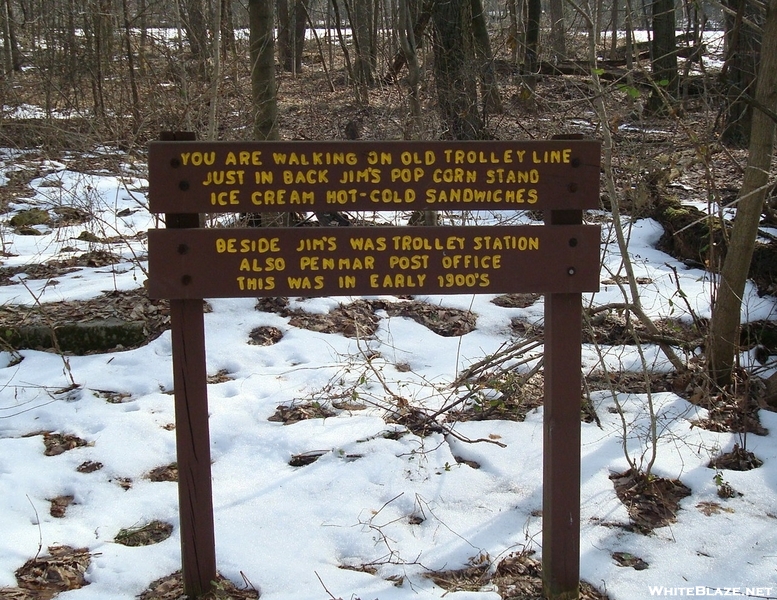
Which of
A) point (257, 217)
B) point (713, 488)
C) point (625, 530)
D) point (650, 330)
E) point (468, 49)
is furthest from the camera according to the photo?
point (468, 49)

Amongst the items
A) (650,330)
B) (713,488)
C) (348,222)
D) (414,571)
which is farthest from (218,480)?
(348,222)

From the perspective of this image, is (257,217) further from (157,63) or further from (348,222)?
(157,63)

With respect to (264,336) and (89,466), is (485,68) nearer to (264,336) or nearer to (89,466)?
(264,336)

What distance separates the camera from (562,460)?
2.89 meters

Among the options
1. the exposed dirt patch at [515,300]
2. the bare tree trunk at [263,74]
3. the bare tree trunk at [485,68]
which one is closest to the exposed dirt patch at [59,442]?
the bare tree trunk at [263,74]

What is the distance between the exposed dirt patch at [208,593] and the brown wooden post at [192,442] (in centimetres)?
4

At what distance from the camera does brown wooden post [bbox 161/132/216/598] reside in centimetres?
277

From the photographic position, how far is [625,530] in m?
3.39

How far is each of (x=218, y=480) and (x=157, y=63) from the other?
21.7ft

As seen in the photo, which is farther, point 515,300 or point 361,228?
Result: point 515,300

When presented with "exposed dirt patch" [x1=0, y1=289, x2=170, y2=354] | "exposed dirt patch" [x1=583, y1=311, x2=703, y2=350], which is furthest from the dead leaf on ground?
"exposed dirt patch" [x1=0, y1=289, x2=170, y2=354]

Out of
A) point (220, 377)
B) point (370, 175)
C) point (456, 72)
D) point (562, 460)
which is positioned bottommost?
point (220, 377)

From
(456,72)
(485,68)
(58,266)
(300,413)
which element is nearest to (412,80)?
(456,72)
